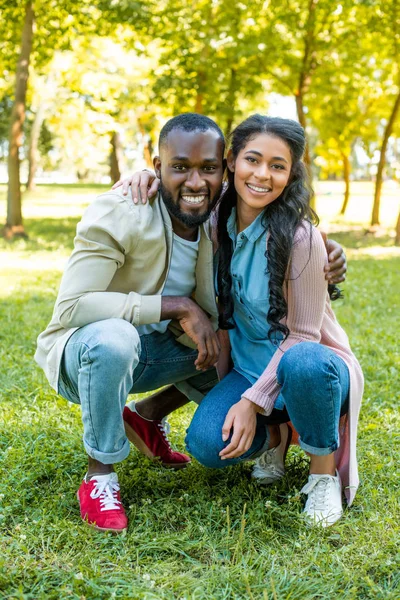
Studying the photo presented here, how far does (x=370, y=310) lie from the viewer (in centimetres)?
692

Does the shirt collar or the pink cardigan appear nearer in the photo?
the pink cardigan

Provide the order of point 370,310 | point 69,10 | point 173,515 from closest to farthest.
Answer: point 173,515
point 370,310
point 69,10

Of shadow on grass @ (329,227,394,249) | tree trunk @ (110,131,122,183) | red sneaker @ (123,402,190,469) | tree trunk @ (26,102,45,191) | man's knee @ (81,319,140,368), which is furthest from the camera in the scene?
tree trunk @ (26,102,45,191)

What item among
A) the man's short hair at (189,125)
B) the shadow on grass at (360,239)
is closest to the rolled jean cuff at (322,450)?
the man's short hair at (189,125)

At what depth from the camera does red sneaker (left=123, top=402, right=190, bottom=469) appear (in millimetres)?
3318

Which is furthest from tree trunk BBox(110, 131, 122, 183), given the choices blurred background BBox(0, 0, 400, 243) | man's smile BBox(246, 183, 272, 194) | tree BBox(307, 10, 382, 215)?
man's smile BBox(246, 183, 272, 194)

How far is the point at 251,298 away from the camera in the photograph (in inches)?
118

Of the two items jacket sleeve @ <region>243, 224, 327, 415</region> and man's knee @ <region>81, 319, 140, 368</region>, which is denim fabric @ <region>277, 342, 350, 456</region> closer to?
jacket sleeve @ <region>243, 224, 327, 415</region>

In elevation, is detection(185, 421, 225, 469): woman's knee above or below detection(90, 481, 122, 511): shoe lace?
above

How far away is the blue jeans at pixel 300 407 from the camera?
264 cm

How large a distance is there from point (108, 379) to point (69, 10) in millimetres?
11903

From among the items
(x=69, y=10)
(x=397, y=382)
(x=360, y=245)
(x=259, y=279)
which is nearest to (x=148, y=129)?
(x=69, y=10)

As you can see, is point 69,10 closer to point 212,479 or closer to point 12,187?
point 12,187

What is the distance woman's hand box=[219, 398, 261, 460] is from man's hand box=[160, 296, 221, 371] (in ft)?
0.96
